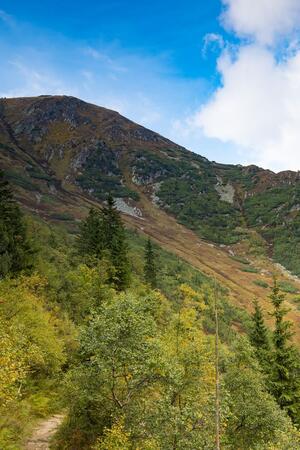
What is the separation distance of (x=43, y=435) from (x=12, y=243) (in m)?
20.4

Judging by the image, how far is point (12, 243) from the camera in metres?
39.6

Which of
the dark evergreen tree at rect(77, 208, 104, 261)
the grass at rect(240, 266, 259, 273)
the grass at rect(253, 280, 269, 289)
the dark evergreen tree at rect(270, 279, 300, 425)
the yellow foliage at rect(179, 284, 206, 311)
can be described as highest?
the dark evergreen tree at rect(77, 208, 104, 261)

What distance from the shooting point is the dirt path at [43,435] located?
2233 centimetres

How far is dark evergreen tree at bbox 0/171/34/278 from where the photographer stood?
37513mm

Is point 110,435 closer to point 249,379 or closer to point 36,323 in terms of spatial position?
point 249,379

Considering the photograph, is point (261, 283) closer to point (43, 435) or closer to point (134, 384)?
point (43, 435)

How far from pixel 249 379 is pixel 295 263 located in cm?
16695

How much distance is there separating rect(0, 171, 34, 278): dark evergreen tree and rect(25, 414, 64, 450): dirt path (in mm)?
14240

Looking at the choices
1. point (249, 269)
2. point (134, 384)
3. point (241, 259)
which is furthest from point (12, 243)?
point (241, 259)

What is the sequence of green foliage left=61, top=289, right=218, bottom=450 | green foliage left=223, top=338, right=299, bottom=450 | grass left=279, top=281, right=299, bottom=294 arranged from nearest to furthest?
green foliage left=61, top=289, right=218, bottom=450
green foliage left=223, top=338, right=299, bottom=450
grass left=279, top=281, right=299, bottom=294

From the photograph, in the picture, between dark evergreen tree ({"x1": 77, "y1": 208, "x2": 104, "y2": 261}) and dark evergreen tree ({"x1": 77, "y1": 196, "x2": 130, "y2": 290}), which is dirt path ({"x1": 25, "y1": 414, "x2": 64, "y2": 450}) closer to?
dark evergreen tree ({"x1": 77, "y1": 196, "x2": 130, "y2": 290})

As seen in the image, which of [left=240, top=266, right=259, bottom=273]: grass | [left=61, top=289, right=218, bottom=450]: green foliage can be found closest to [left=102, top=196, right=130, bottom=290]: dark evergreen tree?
[left=61, top=289, right=218, bottom=450]: green foliage

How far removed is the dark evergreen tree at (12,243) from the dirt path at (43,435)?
14240 millimetres

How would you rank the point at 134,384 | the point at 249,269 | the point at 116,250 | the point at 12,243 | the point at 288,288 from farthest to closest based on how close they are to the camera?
the point at 249,269 → the point at 288,288 → the point at 116,250 → the point at 12,243 → the point at 134,384
